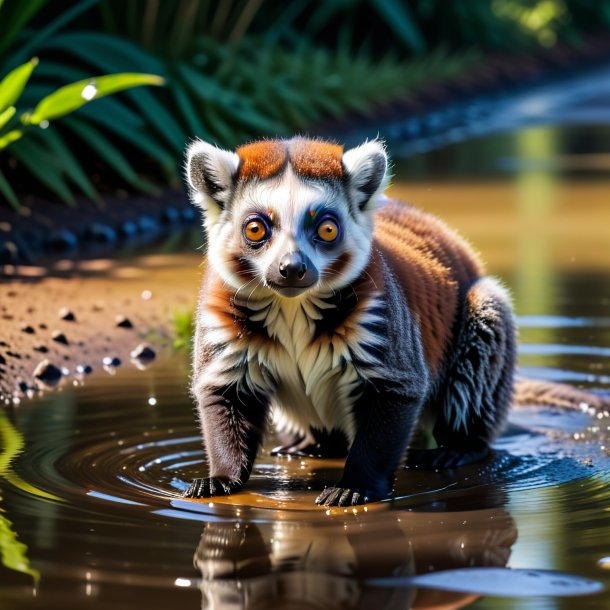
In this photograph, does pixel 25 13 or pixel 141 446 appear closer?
pixel 141 446

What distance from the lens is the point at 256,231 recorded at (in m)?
5.39

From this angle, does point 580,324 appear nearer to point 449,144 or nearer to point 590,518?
point 590,518

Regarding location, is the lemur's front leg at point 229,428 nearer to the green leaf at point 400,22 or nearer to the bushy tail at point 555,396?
the bushy tail at point 555,396

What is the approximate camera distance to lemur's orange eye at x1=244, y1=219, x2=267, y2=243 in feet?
17.6

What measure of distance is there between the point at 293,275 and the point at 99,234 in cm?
697

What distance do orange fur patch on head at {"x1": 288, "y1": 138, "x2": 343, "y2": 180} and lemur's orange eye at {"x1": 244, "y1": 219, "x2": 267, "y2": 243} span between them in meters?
0.26

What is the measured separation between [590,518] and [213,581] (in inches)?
60.0

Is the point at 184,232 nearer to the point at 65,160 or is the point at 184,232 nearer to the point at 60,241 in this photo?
the point at 65,160

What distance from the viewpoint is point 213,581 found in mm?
4492

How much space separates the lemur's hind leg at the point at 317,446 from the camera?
21.1ft

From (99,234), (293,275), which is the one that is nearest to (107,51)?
(99,234)

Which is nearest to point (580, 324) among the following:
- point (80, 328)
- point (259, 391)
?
point (80, 328)

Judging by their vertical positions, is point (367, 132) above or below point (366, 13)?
below

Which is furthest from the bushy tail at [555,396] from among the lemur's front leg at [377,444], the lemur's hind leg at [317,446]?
the lemur's front leg at [377,444]
